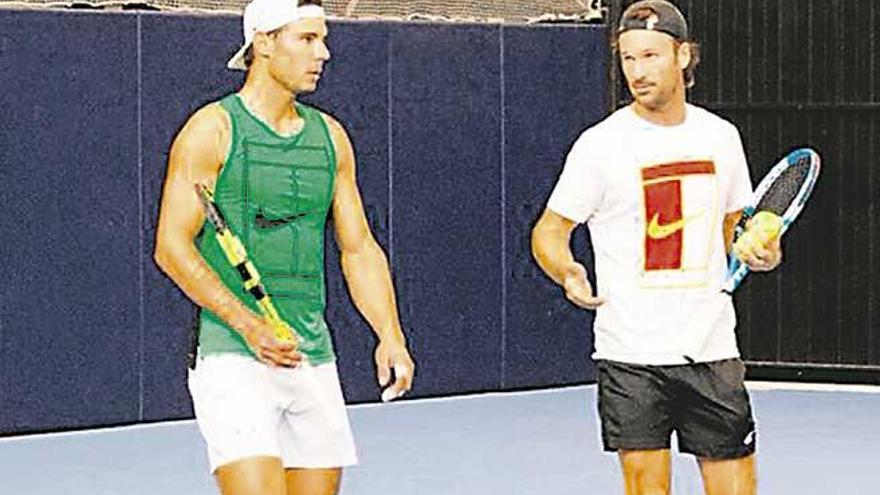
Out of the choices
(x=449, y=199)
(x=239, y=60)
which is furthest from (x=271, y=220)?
(x=449, y=199)

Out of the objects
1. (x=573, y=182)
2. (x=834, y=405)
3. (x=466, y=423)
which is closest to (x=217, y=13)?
(x=466, y=423)

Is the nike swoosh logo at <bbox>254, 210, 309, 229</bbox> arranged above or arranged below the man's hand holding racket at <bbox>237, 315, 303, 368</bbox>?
above

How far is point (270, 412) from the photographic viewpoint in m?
7.31

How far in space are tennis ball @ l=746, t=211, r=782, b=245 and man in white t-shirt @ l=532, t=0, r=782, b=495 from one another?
31mm

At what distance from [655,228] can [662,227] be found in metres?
A: 0.02

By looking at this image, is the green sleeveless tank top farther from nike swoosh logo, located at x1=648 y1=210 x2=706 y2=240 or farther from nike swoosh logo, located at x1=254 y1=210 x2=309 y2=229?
nike swoosh logo, located at x1=648 y1=210 x2=706 y2=240

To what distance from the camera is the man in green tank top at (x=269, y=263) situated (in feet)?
23.7

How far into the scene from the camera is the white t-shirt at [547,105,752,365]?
805 cm

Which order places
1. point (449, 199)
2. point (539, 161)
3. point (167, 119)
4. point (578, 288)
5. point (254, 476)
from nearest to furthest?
point (254, 476) → point (578, 288) → point (167, 119) → point (449, 199) → point (539, 161)

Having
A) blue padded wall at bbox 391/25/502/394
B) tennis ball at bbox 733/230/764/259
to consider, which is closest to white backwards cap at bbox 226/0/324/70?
tennis ball at bbox 733/230/764/259

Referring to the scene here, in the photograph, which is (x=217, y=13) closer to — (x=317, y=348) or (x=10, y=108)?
(x=10, y=108)

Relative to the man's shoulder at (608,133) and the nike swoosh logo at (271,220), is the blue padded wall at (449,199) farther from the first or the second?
the nike swoosh logo at (271,220)

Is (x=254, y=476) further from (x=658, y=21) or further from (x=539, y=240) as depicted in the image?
(x=658, y=21)

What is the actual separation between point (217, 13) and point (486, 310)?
2872mm
